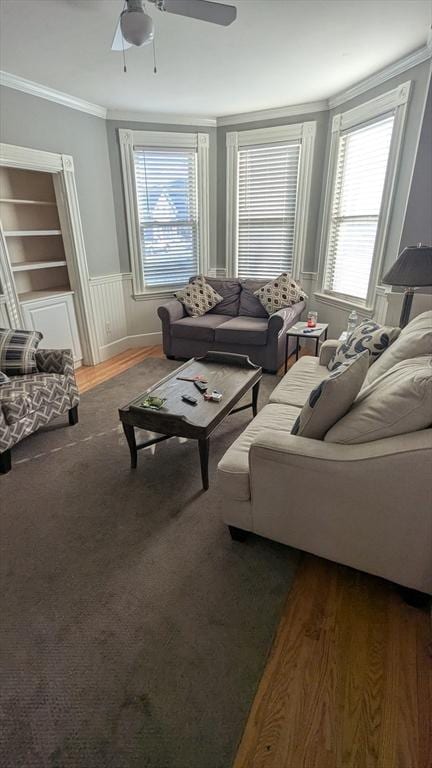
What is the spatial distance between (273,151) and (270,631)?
4.94 meters

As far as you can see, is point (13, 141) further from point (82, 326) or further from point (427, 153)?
point (427, 153)

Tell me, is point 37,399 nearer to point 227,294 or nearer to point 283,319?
point 283,319

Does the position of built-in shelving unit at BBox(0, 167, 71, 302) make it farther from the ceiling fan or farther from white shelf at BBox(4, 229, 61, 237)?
the ceiling fan

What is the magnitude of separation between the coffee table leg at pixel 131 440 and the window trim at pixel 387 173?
283 cm

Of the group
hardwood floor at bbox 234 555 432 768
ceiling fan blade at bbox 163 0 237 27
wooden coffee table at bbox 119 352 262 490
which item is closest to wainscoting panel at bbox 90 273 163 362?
wooden coffee table at bbox 119 352 262 490

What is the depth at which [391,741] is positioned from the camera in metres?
1.11

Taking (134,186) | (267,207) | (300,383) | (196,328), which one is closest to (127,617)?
(300,383)

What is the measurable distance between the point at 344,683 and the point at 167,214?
4.94 metres

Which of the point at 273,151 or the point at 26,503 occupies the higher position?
the point at 273,151

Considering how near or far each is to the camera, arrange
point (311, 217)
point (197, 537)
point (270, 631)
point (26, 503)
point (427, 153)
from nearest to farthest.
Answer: point (270, 631), point (197, 537), point (26, 503), point (427, 153), point (311, 217)

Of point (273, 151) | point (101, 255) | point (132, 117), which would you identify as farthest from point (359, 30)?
point (101, 255)

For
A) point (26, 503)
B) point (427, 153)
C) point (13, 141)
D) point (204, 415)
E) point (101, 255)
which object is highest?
point (13, 141)

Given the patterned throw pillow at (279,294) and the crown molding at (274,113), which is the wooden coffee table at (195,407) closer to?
the patterned throw pillow at (279,294)

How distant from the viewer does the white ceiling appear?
223 cm
